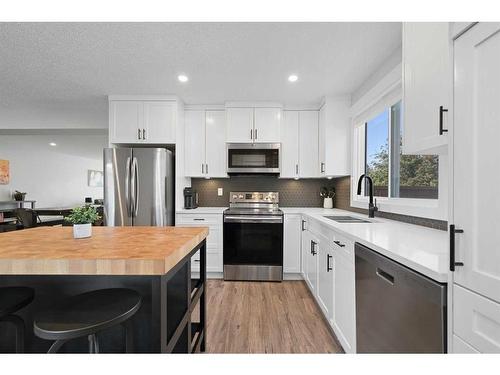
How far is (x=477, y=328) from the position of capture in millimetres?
723

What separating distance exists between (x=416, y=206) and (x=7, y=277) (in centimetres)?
265

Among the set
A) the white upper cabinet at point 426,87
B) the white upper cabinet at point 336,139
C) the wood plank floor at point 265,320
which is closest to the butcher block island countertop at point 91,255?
the wood plank floor at point 265,320

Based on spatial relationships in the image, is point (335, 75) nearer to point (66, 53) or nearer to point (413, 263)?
point (413, 263)

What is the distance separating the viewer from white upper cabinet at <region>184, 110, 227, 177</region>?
139 inches

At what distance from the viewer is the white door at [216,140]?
3.53m

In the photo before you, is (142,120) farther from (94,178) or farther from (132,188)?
(94,178)

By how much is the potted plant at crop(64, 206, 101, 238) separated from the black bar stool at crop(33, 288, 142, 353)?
40 centimetres

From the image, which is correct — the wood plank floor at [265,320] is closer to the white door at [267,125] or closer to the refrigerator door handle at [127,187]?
the refrigerator door handle at [127,187]

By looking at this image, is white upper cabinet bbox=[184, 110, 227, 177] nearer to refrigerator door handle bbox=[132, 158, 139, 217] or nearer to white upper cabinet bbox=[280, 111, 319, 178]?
refrigerator door handle bbox=[132, 158, 139, 217]

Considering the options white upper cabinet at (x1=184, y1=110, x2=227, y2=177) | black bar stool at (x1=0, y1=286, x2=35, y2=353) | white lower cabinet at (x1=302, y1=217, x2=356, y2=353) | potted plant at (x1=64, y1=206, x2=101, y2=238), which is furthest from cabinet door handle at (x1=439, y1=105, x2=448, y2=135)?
white upper cabinet at (x1=184, y1=110, x2=227, y2=177)

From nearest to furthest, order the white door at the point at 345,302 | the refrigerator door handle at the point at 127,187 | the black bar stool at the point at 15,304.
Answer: the black bar stool at the point at 15,304 < the white door at the point at 345,302 < the refrigerator door handle at the point at 127,187

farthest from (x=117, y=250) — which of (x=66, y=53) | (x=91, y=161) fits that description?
(x=91, y=161)

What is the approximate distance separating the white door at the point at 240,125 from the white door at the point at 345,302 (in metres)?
2.10

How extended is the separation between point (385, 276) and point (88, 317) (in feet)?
4.22
